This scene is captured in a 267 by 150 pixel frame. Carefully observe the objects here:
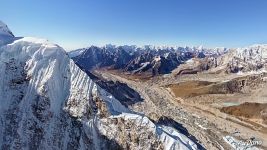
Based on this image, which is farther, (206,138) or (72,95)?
(206,138)

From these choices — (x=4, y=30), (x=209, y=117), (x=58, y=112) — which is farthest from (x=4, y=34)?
(x=209, y=117)

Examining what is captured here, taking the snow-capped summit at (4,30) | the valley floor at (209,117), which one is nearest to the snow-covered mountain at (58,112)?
the snow-capped summit at (4,30)

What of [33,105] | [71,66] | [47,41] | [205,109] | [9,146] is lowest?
[205,109]

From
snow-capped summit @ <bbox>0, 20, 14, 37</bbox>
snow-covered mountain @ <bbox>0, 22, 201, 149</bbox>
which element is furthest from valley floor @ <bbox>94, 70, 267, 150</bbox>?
snow-capped summit @ <bbox>0, 20, 14, 37</bbox>

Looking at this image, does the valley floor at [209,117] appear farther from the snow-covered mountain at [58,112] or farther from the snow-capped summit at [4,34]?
the snow-capped summit at [4,34]

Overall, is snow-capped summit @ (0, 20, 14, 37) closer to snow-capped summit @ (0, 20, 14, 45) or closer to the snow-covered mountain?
snow-capped summit @ (0, 20, 14, 45)

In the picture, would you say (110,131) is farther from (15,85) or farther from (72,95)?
(15,85)

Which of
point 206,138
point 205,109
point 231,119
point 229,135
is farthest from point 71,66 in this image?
point 205,109

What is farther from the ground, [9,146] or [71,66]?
[71,66]
